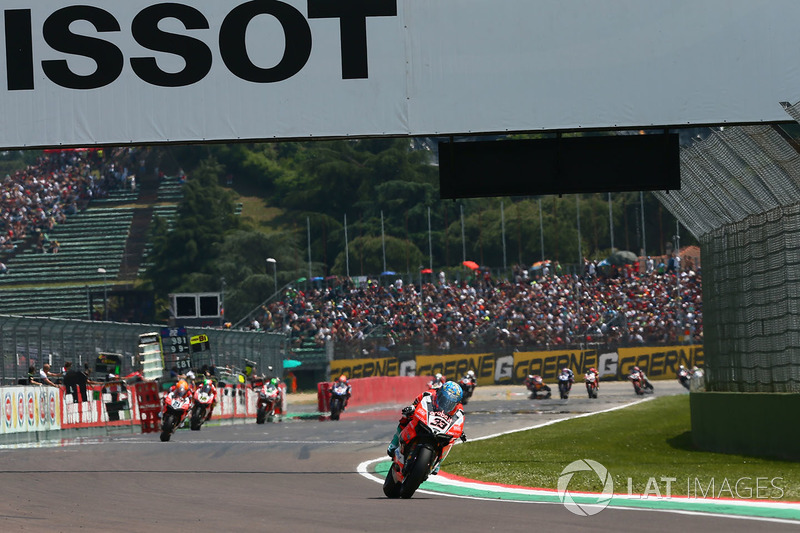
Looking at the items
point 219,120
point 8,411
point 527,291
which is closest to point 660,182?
point 219,120

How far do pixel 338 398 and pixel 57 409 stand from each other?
10570mm

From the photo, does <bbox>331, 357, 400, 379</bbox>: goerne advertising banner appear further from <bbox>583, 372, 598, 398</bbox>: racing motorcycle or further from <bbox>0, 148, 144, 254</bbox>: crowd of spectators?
<bbox>0, 148, 144, 254</bbox>: crowd of spectators

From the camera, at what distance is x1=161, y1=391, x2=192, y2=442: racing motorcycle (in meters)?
23.3

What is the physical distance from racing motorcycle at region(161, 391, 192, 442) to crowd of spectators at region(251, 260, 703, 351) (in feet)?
84.9

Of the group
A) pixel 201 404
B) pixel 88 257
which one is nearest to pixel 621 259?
pixel 88 257

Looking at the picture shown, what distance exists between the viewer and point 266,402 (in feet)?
108

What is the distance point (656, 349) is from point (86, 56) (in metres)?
38.6

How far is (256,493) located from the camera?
12.4 metres

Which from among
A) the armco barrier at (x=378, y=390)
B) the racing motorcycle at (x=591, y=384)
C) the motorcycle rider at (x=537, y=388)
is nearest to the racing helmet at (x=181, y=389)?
the armco barrier at (x=378, y=390)

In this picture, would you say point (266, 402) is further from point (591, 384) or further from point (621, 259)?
point (621, 259)

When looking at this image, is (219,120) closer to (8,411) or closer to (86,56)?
(86,56)

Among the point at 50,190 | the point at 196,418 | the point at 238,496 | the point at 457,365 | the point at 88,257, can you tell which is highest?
the point at 50,190

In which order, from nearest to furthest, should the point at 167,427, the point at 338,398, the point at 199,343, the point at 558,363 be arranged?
the point at 167,427, the point at 338,398, the point at 199,343, the point at 558,363

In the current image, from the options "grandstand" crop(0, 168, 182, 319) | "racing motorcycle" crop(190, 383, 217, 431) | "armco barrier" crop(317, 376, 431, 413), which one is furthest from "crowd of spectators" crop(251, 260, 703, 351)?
"grandstand" crop(0, 168, 182, 319)
